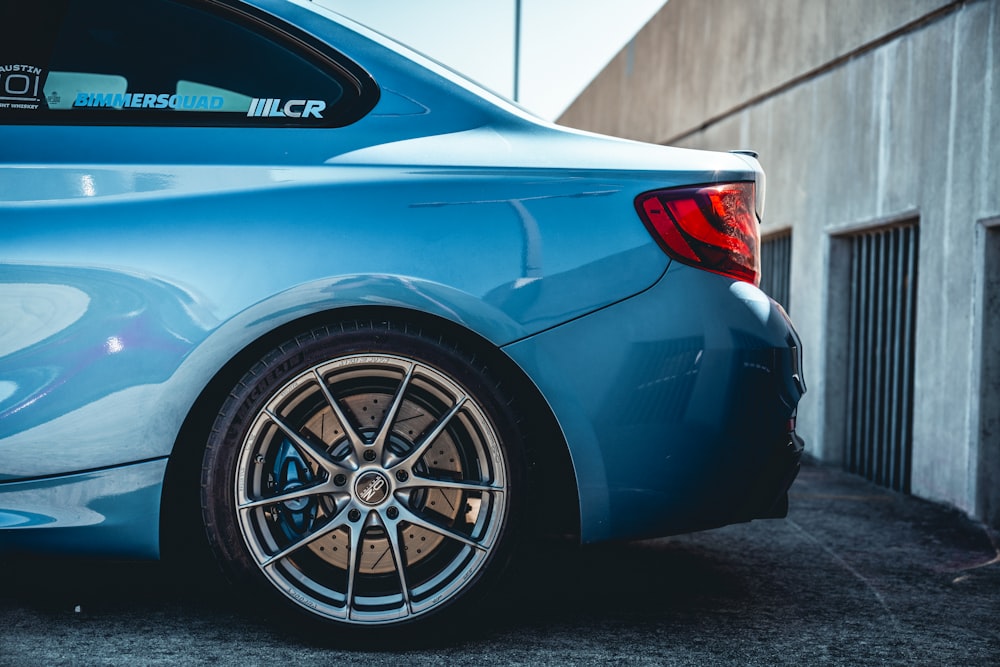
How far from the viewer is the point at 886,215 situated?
6227 millimetres

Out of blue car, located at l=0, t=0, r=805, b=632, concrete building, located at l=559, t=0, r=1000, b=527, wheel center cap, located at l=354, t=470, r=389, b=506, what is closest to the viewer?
blue car, located at l=0, t=0, r=805, b=632

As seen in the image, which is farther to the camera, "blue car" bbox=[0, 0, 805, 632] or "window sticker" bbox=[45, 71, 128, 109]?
"window sticker" bbox=[45, 71, 128, 109]

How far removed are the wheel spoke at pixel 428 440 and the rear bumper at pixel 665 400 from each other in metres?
0.22

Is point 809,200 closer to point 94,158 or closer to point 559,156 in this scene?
point 559,156

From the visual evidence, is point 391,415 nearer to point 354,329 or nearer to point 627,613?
point 354,329

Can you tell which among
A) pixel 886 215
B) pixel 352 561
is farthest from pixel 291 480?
pixel 886 215

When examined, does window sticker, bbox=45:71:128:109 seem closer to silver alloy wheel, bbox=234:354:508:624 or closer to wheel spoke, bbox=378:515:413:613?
silver alloy wheel, bbox=234:354:508:624

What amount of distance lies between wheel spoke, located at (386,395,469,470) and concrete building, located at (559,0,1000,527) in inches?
142

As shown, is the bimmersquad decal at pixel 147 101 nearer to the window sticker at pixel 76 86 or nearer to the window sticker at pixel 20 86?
the window sticker at pixel 76 86

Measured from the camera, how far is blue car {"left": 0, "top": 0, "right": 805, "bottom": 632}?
2.40 m

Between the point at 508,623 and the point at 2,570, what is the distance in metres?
1.75

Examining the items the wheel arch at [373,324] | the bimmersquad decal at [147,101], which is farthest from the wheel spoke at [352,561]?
the bimmersquad decal at [147,101]

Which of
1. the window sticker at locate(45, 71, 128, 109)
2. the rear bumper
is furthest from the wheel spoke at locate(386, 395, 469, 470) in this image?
the window sticker at locate(45, 71, 128, 109)

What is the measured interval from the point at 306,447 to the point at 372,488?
0.64ft
